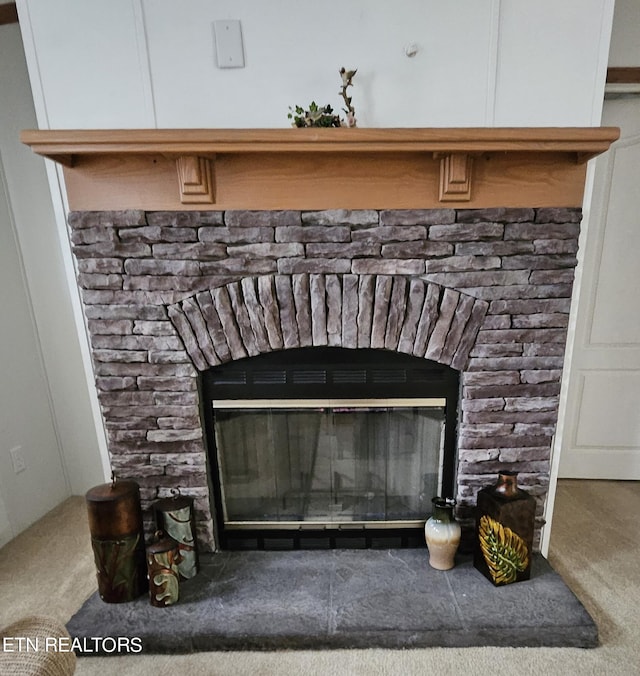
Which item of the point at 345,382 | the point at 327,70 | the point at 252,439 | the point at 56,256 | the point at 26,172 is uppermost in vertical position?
the point at 327,70

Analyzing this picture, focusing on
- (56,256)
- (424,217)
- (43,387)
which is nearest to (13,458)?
(43,387)

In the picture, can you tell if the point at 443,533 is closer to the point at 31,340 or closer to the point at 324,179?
the point at 324,179

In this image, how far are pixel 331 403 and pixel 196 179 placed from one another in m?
0.95

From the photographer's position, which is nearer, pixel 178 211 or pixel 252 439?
pixel 178 211

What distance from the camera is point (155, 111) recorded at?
4.82 feet

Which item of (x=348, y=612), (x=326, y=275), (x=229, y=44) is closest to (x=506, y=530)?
(x=348, y=612)

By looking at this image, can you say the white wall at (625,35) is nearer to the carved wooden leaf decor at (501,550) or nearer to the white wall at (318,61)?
the white wall at (318,61)

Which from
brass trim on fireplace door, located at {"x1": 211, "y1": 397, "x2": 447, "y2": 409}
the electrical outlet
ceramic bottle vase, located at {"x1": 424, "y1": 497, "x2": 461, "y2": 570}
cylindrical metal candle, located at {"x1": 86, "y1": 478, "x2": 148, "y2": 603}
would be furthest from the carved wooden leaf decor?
the electrical outlet

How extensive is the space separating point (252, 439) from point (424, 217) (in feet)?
3.64

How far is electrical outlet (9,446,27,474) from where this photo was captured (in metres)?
2.03

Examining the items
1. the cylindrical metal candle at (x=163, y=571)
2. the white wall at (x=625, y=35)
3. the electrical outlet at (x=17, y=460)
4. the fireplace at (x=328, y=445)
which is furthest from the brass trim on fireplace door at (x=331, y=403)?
the white wall at (x=625, y=35)

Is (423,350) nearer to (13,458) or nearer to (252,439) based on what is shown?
(252,439)

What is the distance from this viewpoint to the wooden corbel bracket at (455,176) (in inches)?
54.3

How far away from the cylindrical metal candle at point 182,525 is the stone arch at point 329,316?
58 cm
